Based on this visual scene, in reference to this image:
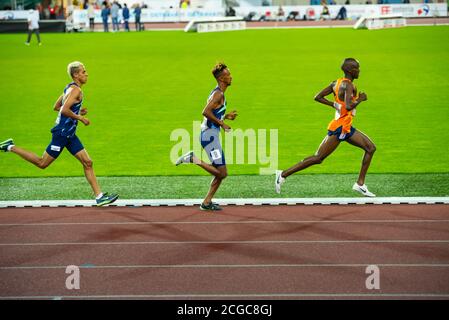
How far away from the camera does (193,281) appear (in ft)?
26.4

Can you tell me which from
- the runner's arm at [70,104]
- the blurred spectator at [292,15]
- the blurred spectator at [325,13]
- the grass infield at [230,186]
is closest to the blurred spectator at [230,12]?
the blurred spectator at [292,15]

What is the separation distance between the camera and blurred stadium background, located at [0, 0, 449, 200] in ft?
43.5

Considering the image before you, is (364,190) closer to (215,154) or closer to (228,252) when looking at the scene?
(215,154)

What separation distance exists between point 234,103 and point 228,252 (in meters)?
13.4

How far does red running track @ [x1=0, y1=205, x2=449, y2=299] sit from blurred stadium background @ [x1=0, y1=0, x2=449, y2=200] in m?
1.47

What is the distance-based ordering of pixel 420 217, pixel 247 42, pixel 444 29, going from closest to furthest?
pixel 420 217, pixel 247 42, pixel 444 29

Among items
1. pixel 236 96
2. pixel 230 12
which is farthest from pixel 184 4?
pixel 236 96

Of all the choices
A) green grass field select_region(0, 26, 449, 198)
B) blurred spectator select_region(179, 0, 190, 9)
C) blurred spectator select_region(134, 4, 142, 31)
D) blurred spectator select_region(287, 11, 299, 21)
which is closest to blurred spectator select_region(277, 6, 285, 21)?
blurred spectator select_region(287, 11, 299, 21)

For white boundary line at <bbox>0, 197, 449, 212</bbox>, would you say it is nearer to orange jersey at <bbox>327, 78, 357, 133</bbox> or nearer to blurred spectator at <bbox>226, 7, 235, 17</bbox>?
orange jersey at <bbox>327, 78, 357, 133</bbox>

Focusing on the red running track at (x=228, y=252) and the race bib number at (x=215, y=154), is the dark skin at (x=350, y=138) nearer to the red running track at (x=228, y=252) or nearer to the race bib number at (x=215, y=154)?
the red running track at (x=228, y=252)

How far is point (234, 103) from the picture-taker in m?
22.2

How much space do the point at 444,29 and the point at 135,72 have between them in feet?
81.4
